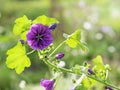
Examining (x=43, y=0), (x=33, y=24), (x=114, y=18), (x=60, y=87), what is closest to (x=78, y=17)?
(x=114, y=18)

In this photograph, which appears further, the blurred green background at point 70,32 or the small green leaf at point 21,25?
the blurred green background at point 70,32

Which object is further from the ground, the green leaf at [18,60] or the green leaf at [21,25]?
the green leaf at [21,25]

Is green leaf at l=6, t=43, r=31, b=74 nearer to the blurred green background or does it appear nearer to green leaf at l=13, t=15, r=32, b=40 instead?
green leaf at l=13, t=15, r=32, b=40

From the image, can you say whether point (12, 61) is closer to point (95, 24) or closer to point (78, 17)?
point (95, 24)

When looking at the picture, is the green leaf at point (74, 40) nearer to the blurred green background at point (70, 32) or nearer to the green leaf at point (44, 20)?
the green leaf at point (44, 20)

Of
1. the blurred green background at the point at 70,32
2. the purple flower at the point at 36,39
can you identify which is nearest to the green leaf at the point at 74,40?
the purple flower at the point at 36,39

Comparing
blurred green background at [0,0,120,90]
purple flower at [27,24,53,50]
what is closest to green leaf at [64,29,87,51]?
purple flower at [27,24,53,50]
